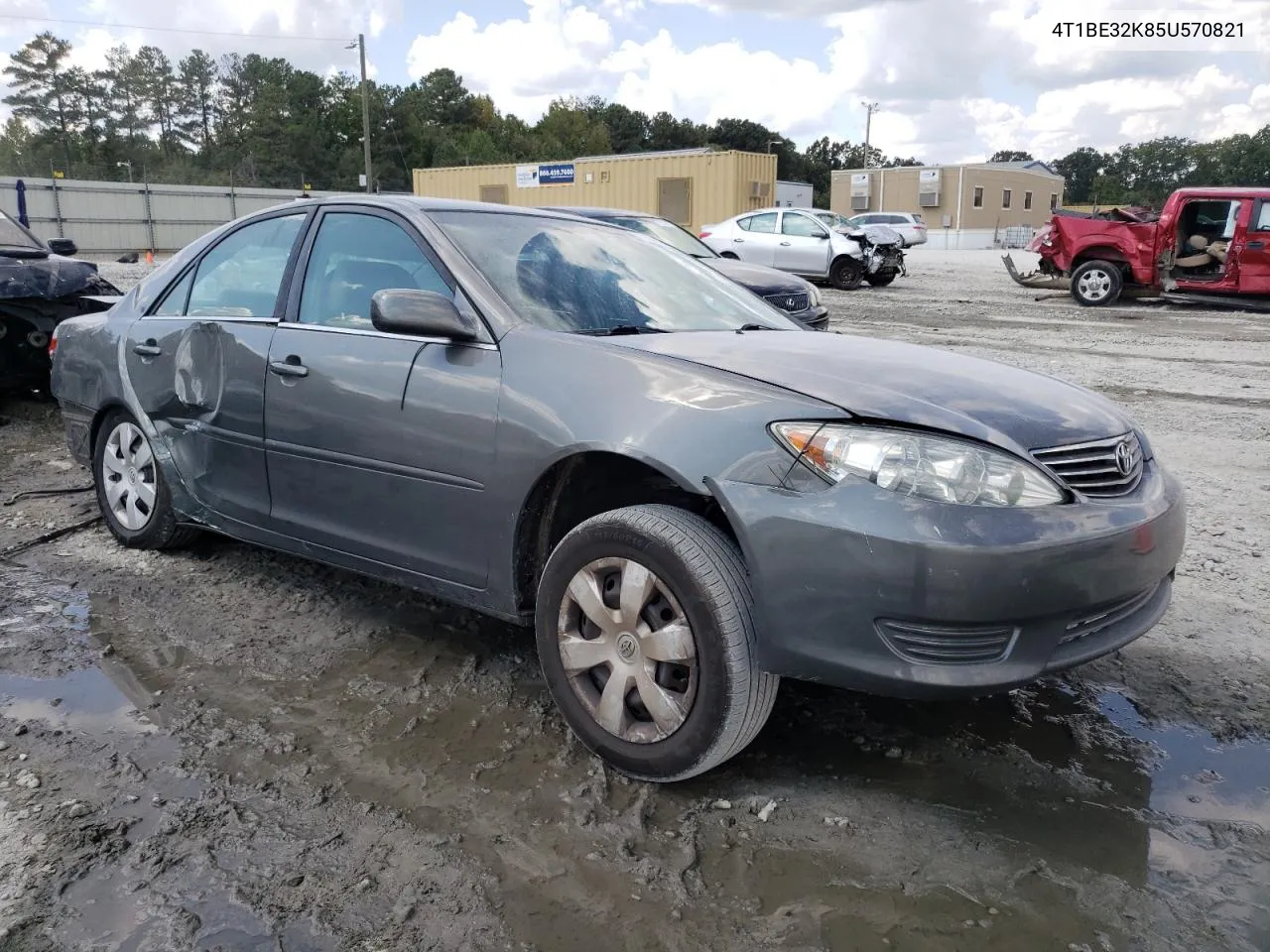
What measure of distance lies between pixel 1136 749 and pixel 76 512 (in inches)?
201

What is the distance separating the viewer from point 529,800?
2689 mm

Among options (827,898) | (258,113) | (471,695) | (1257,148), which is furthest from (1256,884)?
(1257,148)

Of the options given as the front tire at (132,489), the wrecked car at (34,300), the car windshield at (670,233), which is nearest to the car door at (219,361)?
the front tire at (132,489)

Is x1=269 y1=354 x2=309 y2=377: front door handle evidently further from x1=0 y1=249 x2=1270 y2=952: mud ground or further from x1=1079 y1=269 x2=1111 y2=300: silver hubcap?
x1=1079 y1=269 x2=1111 y2=300: silver hubcap

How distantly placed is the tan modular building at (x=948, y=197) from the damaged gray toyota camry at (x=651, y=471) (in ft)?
167

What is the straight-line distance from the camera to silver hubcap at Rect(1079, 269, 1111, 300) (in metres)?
16.6

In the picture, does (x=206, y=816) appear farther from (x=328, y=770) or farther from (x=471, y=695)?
(x=471, y=695)

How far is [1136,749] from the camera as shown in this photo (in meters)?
2.97

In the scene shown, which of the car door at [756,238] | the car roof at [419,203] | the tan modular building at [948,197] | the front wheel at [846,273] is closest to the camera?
the car roof at [419,203]

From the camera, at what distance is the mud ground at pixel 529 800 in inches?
87.5

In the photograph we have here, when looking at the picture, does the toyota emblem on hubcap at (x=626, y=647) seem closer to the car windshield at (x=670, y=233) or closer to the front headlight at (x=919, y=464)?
the front headlight at (x=919, y=464)

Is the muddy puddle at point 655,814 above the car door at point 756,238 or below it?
below

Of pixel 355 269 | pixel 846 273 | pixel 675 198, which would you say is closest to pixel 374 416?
pixel 355 269

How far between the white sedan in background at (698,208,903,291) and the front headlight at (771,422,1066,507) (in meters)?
17.5
